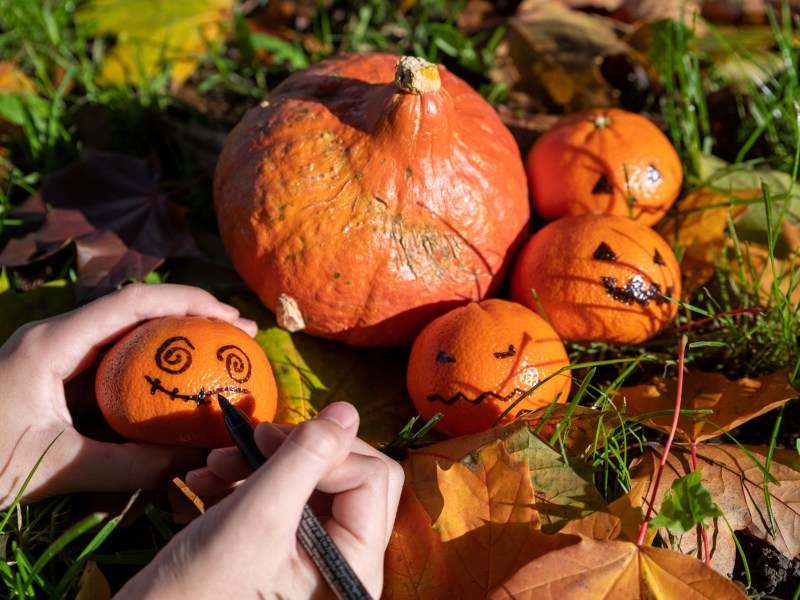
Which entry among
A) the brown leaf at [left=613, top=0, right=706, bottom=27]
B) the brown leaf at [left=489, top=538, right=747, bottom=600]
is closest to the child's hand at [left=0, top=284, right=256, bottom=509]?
the brown leaf at [left=489, top=538, right=747, bottom=600]

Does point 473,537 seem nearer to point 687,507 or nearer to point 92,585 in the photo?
point 687,507

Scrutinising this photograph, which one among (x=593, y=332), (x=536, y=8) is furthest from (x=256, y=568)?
(x=536, y=8)

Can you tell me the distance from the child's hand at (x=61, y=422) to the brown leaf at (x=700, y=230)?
196 centimetres

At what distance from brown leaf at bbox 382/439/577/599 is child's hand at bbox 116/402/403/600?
0.20 meters

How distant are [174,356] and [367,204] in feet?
2.58

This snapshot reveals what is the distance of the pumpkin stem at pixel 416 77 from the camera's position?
2.26 meters

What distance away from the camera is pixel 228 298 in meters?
2.86

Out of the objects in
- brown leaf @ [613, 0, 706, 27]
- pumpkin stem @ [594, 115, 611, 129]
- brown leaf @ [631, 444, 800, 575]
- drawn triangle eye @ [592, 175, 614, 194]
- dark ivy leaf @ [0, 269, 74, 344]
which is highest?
brown leaf @ [613, 0, 706, 27]

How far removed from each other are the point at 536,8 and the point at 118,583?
322 centimetres

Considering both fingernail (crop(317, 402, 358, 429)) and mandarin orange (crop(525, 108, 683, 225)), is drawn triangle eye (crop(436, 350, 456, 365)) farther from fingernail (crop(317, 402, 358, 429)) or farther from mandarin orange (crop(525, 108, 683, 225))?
mandarin orange (crop(525, 108, 683, 225))

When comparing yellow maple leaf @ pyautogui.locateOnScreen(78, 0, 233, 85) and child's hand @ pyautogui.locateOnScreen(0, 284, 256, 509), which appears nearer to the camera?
child's hand @ pyautogui.locateOnScreen(0, 284, 256, 509)

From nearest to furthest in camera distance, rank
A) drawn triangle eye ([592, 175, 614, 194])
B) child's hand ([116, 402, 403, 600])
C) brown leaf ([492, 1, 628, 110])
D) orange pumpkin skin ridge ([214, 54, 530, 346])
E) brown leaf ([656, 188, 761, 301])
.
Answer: child's hand ([116, 402, 403, 600]) < orange pumpkin skin ridge ([214, 54, 530, 346]) < drawn triangle eye ([592, 175, 614, 194]) < brown leaf ([656, 188, 761, 301]) < brown leaf ([492, 1, 628, 110])

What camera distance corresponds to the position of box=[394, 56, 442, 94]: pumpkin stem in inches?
88.8

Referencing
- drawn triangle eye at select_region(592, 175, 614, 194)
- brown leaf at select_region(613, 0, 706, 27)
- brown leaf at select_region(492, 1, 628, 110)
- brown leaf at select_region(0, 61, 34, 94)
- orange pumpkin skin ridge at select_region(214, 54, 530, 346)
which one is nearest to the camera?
orange pumpkin skin ridge at select_region(214, 54, 530, 346)
